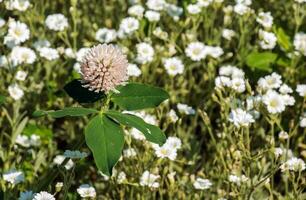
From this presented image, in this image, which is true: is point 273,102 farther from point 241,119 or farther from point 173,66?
point 173,66

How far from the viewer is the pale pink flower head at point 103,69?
173 centimetres

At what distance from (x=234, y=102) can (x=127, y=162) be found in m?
0.50

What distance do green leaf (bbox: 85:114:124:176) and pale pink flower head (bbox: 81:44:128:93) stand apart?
10cm

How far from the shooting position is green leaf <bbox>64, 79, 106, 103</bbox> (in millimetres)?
1862

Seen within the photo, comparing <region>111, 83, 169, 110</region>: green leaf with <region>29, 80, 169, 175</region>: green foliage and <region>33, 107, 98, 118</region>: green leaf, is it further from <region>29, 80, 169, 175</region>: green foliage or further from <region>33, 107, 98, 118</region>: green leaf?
<region>33, 107, 98, 118</region>: green leaf

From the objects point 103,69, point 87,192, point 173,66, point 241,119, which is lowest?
point 87,192

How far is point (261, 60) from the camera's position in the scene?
316 cm

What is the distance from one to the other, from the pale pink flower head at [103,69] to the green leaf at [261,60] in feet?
4.98

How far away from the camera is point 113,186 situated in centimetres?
243

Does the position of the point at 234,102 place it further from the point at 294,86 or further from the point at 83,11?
the point at 83,11

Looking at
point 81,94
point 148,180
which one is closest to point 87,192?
point 148,180

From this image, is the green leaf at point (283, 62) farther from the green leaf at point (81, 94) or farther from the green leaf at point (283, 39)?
the green leaf at point (81, 94)

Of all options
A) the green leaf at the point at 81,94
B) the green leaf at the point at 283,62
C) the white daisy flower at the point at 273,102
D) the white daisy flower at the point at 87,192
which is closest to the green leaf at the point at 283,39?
the green leaf at the point at 283,62

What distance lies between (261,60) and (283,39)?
22 centimetres
